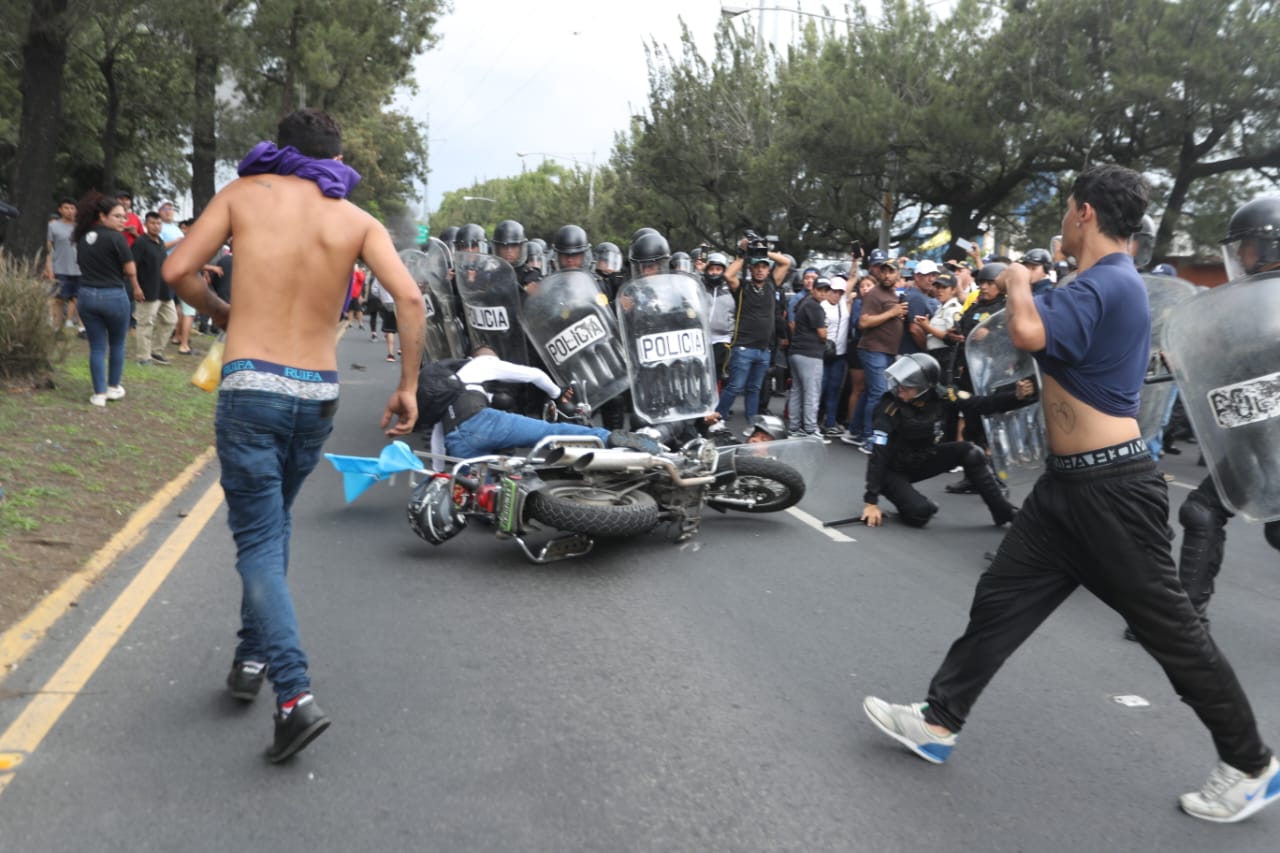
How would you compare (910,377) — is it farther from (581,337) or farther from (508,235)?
(508,235)

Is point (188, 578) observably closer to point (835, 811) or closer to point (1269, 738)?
point (835, 811)

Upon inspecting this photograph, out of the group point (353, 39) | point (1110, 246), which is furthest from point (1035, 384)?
point (353, 39)

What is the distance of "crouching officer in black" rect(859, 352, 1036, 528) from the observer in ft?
24.7

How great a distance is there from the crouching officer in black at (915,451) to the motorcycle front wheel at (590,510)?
6.51 ft

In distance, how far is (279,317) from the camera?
12.2 ft

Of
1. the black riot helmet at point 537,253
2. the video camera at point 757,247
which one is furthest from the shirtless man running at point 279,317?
the black riot helmet at point 537,253

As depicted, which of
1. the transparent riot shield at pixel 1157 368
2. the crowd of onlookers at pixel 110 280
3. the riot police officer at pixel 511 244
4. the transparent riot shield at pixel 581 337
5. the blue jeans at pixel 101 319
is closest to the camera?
the transparent riot shield at pixel 1157 368

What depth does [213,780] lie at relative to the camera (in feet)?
11.4

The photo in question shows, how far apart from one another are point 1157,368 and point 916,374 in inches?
56.6

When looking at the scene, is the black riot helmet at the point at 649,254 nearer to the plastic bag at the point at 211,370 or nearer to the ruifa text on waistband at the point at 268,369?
the plastic bag at the point at 211,370

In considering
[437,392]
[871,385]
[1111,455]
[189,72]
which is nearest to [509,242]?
[437,392]

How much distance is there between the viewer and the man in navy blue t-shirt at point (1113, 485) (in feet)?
11.3

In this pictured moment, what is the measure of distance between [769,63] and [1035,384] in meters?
Result: 31.9

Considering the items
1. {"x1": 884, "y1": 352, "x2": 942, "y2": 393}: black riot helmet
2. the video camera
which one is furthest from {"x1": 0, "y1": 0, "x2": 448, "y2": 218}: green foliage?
{"x1": 884, "y1": 352, "x2": 942, "y2": 393}: black riot helmet
